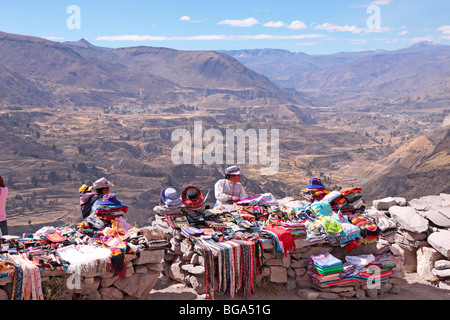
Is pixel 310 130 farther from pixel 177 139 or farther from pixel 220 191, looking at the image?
pixel 220 191

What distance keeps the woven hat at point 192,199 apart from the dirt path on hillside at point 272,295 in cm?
117

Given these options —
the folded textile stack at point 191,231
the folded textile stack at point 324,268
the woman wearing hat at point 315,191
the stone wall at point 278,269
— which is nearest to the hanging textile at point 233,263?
the folded textile stack at point 191,231

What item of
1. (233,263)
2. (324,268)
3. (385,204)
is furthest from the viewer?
(385,204)

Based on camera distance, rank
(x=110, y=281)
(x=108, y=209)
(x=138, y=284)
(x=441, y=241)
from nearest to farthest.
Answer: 1. (x=110, y=281)
2. (x=138, y=284)
3. (x=108, y=209)
4. (x=441, y=241)

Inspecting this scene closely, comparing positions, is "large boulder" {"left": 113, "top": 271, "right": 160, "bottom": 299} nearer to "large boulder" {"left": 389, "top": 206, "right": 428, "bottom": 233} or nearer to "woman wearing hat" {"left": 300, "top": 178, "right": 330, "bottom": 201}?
"woman wearing hat" {"left": 300, "top": 178, "right": 330, "bottom": 201}

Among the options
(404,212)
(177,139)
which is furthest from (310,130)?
(404,212)

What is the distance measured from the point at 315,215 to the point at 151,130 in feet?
421

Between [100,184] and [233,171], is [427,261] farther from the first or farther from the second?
[100,184]

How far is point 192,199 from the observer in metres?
7.70

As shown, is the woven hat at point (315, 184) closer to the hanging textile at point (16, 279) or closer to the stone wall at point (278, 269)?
the stone wall at point (278, 269)

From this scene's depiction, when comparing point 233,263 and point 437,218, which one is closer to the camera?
point 233,263

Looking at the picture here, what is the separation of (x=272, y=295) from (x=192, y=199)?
6.26 feet

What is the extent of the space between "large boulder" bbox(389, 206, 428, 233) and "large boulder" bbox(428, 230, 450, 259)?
0.64ft

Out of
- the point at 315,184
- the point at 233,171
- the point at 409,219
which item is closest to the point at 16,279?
the point at 233,171
